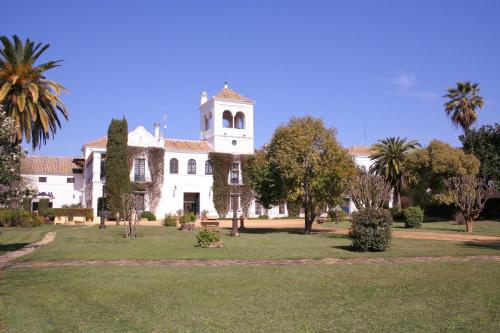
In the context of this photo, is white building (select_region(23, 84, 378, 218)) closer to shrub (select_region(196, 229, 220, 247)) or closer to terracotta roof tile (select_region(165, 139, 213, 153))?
terracotta roof tile (select_region(165, 139, 213, 153))

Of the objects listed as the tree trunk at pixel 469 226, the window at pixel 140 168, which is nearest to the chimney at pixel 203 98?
the window at pixel 140 168

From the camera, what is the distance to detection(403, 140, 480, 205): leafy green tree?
40406mm

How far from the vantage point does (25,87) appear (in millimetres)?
28688

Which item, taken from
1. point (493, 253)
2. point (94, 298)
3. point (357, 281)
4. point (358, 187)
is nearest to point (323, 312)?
point (357, 281)

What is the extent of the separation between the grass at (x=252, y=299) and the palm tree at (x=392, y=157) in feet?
112

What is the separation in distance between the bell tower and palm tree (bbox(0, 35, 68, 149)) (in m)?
23.7

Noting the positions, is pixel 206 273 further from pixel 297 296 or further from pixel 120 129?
pixel 120 129

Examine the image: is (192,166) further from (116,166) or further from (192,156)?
(116,166)

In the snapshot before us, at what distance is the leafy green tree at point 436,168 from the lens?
40.4 metres

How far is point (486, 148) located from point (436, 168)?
732cm

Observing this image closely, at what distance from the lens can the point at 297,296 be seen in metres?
9.36

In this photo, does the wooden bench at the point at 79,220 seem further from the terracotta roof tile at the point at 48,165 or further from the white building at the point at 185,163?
the terracotta roof tile at the point at 48,165

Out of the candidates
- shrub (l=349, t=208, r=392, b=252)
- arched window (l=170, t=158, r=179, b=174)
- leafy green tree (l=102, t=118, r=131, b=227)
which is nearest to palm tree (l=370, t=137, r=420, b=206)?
arched window (l=170, t=158, r=179, b=174)

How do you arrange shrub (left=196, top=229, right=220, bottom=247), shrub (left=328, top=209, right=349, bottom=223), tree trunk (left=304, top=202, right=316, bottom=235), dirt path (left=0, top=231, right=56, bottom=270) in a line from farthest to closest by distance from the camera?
shrub (left=328, top=209, right=349, bottom=223) → tree trunk (left=304, top=202, right=316, bottom=235) → shrub (left=196, top=229, right=220, bottom=247) → dirt path (left=0, top=231, right=56, bottom=270)
